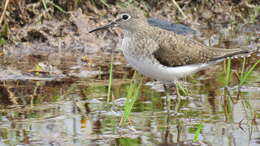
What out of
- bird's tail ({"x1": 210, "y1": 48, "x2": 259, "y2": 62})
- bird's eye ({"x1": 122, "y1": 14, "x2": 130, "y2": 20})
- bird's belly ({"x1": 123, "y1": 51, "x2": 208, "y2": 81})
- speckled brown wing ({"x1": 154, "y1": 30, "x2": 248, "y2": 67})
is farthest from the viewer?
bird's eye ({"x1": 122, "y1": 14, "x2": 130, "y2": 20})

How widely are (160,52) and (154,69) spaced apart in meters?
0.25

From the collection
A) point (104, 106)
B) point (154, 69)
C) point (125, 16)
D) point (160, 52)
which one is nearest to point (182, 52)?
point (160, 52)

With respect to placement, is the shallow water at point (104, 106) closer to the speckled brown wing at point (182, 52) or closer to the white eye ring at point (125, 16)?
the speckled brown wing at point (182, 52)

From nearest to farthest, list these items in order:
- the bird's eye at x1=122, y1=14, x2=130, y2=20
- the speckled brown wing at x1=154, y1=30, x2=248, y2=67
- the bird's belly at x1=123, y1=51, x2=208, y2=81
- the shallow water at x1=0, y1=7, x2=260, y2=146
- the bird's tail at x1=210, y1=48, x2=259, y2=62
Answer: the shallow water at x1=0, y1=7, x2=260, y2=146
the bird's belly at x1=123, y1=51, x2=208, y2=81
the speckled brown wing at x1=154, y1=30, x2=248, y2=67
the bird's tail at x1=210, y1=48, x2=259, y2=62
the bird's eye at x1=122, y1=14, x2=130, y2=20

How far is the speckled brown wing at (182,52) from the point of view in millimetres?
6633

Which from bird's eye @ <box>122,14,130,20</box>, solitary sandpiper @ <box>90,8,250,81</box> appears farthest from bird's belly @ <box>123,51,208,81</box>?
bird's eye @ <box>122,14,130,20</box>

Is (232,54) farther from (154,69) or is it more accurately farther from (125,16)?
(125,16)

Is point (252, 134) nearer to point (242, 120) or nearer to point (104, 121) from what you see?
point (242, 120)

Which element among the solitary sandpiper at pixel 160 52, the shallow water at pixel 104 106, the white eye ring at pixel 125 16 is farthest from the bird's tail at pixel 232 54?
the white eye ring at pixel 125 16

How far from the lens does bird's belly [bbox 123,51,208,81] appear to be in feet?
21.1

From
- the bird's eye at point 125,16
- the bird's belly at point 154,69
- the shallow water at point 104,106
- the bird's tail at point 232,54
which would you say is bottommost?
the shallow water at point 104,106

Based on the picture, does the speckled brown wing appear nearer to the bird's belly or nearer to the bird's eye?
the bird's belly

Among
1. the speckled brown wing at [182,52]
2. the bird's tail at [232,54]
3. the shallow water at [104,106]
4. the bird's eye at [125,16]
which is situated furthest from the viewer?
the bird's eye at [125,16]

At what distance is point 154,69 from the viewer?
21.2 ft
